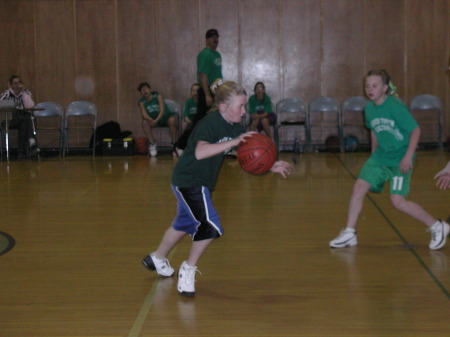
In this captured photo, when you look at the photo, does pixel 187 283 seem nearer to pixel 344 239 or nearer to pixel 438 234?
pixel 344 239

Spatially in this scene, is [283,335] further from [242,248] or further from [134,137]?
[134,137]

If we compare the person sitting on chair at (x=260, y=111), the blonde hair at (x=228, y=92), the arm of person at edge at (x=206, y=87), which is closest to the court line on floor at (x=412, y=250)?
the blonde hair at (x=228, y=92)

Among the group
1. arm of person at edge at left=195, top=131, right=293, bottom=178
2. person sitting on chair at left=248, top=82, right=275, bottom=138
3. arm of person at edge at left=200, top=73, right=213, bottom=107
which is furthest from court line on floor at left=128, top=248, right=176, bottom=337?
person sitting on chair at left=248, top=82, right=275, bottom=138

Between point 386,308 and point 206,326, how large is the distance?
1036 mm

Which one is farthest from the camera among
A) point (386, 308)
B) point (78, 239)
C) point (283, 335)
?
point (78, 239)

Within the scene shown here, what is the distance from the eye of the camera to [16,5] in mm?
13984

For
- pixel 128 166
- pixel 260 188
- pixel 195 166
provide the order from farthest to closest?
pixel 128 166, pixel 260 188, pixel 195 166

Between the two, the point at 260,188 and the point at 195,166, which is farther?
the point at 260,188

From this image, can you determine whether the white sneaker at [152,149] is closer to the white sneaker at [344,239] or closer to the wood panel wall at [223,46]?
the wood panel wall at [223,46]

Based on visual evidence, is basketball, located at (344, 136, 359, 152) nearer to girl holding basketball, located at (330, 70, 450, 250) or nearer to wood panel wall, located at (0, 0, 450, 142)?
wood panel wall, located at (0, 0, 450, 142)

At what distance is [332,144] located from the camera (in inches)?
531

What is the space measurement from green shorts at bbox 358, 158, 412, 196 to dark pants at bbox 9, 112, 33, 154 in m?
8.73

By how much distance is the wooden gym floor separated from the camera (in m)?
3.71

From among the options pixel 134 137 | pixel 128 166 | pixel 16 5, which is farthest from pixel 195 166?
pixel 16 5
